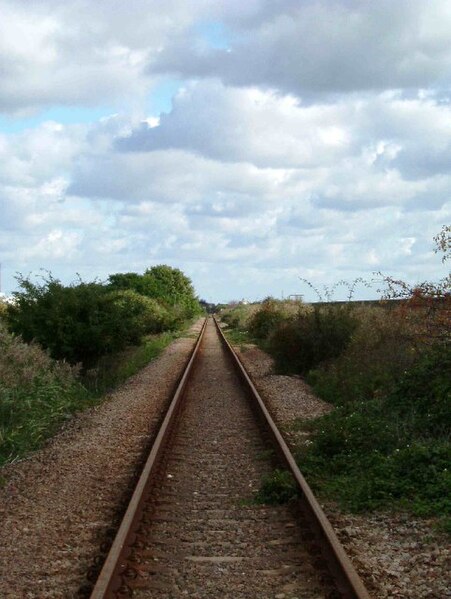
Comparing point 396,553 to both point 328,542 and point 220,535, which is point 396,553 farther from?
point 220,535

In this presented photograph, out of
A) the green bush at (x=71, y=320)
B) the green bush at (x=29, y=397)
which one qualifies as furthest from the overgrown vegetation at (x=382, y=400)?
the green bush at (x=71, y=320)

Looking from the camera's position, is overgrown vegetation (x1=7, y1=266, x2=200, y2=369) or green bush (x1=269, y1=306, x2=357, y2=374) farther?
overgrown vegetation (x1=7, y1=266, x2=200, y2=369)

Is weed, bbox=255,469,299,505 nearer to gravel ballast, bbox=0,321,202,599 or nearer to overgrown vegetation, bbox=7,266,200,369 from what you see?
A: gravel ballast, bbox=0,321,202,599

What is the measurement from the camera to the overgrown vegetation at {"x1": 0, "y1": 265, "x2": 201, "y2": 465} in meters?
14.3

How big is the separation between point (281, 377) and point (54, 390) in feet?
25.8

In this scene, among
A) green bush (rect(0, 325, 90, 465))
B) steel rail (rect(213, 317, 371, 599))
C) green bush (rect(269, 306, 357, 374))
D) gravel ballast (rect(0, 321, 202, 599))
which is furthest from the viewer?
green bush (rect(269, 306, 357, 374))

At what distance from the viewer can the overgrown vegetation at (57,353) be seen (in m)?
14.3

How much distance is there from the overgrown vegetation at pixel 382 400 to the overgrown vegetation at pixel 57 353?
4941 millimetres

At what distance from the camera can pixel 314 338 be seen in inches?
963

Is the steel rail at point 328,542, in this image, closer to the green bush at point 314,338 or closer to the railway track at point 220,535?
the railway track at point 220,535

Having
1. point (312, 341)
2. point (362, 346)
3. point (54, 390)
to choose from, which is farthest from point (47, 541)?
point (312, 341)

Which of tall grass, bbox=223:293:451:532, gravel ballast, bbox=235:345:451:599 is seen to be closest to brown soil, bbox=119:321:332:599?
gravel ballast, bbox=235:345:451:599

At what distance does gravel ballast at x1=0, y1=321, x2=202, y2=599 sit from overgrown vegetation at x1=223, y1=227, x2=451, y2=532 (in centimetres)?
261

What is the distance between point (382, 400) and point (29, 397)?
6.75m
